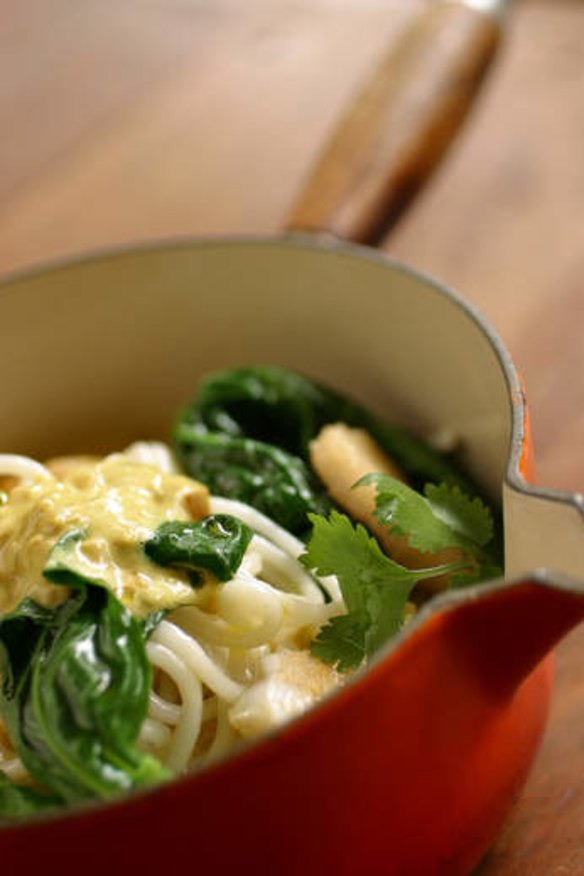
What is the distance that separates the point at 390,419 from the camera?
1908mm

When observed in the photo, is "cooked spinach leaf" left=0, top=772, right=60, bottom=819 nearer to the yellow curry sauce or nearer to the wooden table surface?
the yellow curry sauce

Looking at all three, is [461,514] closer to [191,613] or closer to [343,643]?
[343,643]

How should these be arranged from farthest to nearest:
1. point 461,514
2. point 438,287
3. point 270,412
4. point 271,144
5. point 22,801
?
point 271,144
point 270,412
point 438,287
point 461,514
point 22,801

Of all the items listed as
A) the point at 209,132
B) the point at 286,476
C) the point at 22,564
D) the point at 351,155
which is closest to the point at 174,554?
the point at 22,564

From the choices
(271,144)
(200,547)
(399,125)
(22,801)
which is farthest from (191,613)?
(271,144)

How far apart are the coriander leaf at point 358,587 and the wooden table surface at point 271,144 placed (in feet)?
1.35

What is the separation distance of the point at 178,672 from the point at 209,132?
171 centimetres

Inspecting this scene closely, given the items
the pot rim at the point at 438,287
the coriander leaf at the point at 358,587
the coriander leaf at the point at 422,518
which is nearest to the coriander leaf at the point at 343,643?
the coriander leaf at the point at 358,587

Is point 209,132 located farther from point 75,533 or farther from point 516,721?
point 516,721

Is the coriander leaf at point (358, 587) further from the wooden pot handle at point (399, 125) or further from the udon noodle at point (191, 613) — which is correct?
the wooden pot handle at point (399, 125)

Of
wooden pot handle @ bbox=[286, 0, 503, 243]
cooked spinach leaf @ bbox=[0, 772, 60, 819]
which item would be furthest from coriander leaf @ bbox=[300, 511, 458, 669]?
wooden pot handle @ bbox=[286, 0, 503, 243]

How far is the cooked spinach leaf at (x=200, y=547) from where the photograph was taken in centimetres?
143

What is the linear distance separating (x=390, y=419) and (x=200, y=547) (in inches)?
21.6

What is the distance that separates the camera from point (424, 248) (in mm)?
2438
